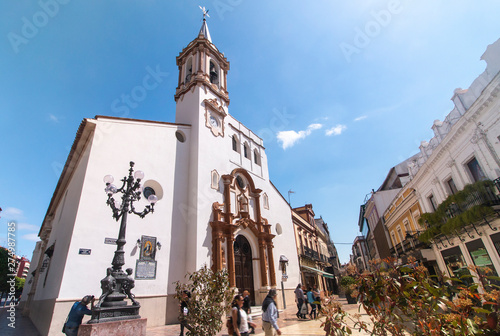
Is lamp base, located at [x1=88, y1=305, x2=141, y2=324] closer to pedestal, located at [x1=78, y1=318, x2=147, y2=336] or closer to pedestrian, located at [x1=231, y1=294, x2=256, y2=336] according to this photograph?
pedestal, located at [x1=78, y1=318, x2=147, y2=336]

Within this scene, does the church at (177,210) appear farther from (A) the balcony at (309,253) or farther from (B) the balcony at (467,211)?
(B) the balcony at (467,211)

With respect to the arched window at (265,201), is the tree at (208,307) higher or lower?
lower

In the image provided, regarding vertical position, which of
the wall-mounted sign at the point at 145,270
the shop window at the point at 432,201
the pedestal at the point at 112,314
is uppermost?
the shop window at the point at 432,201

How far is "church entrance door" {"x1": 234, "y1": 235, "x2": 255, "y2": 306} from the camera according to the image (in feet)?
42.8

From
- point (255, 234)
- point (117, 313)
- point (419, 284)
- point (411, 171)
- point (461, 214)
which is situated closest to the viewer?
point (419, 284)

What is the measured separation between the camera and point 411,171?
52.0 feet

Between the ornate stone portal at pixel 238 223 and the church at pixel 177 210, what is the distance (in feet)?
0.19

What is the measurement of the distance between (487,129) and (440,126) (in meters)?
3.57

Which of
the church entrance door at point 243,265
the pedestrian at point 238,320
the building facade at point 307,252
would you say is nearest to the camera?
the pedestrian at point 238,320

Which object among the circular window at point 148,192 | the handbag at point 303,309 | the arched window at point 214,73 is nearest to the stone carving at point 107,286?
the circular window at point 148,192

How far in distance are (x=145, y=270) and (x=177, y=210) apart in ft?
9.83

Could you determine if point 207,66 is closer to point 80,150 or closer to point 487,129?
point 80,150

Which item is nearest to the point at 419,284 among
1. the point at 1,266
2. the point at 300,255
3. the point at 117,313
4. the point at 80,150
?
the point at 117,313

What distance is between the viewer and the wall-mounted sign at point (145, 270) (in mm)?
9484
